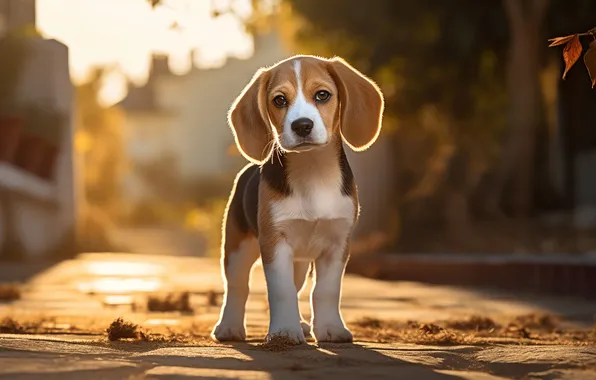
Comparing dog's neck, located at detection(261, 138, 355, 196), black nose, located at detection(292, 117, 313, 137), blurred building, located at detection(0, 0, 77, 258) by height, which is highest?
blurred building, located at detection(0, 0, 77, 258)

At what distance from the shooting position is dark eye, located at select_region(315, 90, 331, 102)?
4160mm

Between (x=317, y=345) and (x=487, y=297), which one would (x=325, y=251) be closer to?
(x=317, y=345)

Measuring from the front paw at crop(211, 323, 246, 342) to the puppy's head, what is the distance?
805 millimetres

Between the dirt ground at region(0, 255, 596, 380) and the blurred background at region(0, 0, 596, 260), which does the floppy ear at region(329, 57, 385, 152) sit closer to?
the dirt ground at region(0, 255, 596, 380)

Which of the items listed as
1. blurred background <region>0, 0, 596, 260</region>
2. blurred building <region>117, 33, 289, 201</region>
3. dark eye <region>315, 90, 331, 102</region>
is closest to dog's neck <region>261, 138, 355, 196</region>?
dark eye <region>315, 90, 331, 102</region>

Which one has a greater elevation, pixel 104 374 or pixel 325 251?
pixel 325 251

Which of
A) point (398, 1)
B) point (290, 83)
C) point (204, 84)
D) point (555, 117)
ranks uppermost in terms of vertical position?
point (204, 84)

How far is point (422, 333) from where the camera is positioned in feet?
15.8

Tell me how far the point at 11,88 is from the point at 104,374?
1250 centimetres

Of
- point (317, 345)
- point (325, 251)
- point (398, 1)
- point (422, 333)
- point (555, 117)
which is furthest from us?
point (555, 117)

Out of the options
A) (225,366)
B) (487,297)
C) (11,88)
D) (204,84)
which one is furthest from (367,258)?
(204,84)

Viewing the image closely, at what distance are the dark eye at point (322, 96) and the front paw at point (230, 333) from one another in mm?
1159

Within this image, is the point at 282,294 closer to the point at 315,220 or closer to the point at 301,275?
the point at 315,220

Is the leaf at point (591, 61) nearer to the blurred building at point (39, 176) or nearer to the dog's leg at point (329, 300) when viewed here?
the dog's leg at point (329, 300)
